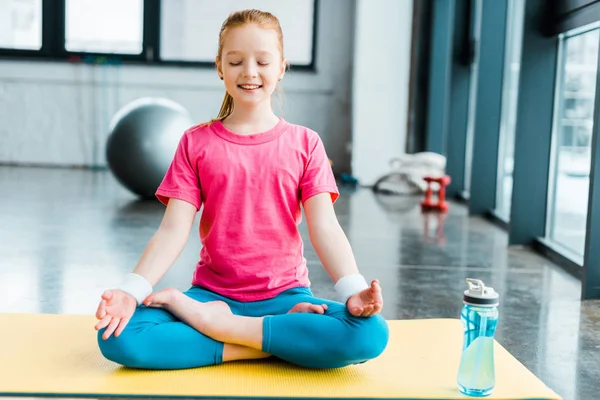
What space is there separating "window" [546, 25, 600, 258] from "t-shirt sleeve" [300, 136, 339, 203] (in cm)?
180


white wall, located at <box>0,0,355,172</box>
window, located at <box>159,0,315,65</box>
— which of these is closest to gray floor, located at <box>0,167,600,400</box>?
white wall, located at <box>0,0,355,172</box>

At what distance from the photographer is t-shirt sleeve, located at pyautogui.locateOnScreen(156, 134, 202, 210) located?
1.78m

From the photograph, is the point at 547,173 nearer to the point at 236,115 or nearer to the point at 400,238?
the point at 400,238

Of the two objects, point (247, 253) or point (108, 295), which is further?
point (247, 253)

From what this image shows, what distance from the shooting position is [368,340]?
163 cm

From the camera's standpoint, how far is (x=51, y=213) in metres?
4.17

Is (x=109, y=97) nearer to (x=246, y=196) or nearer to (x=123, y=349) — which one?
(x=246, y=196)

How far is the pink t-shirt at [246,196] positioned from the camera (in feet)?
5.84

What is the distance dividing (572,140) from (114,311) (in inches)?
101

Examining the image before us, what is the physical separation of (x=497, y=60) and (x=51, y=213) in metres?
2.60

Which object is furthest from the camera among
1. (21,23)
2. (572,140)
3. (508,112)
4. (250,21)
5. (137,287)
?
(21,23)

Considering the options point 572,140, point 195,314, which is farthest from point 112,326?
point 572,140

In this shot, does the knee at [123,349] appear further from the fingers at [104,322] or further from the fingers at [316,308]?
the fingers at [316,308]

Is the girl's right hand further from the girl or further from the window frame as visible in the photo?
the window frame
